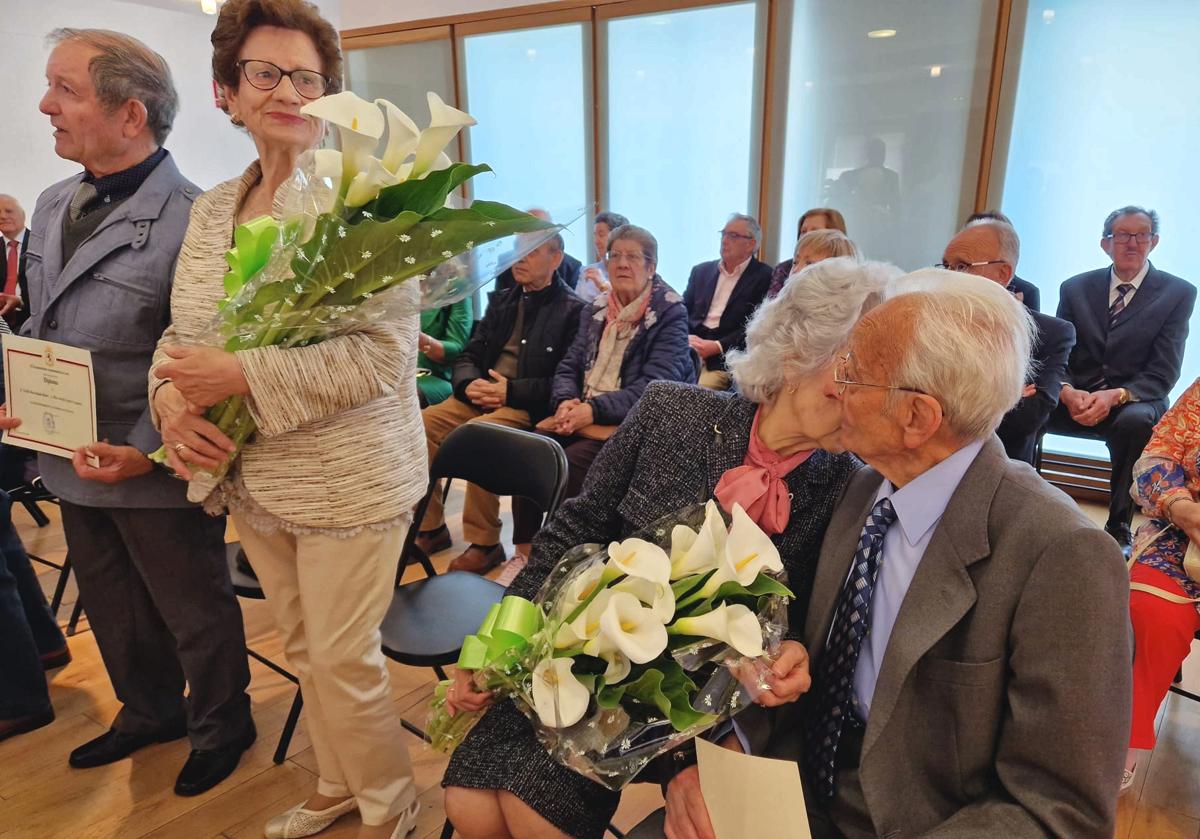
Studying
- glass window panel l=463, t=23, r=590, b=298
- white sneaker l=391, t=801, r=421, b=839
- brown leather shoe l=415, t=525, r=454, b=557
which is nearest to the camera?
white sneaker l=391, t=801, r=421, b=839

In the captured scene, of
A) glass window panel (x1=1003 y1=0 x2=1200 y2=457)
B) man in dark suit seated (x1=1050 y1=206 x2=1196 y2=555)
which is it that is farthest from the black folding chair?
glass window panel (x1=1003 y1=0 x2=1200 y2=457)

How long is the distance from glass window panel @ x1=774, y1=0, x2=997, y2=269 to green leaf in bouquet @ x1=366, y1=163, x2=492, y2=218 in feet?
14.5

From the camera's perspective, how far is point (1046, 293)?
187 inches

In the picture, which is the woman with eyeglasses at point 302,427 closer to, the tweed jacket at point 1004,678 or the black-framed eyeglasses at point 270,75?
the black-framed eyeglasses at point 270,75

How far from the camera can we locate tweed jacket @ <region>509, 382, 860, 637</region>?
1.36 m

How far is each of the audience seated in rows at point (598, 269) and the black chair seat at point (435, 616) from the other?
2.05 m

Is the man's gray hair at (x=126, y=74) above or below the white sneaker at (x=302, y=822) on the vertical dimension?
above

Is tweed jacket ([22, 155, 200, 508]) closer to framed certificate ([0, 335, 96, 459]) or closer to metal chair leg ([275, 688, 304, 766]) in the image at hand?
framed certificate ([0, 335, 96, 459])

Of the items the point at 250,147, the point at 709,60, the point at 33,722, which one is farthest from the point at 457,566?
the point at 250,147

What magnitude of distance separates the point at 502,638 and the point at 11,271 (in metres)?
5.53

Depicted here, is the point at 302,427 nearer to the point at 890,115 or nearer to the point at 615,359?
the point at 615,359

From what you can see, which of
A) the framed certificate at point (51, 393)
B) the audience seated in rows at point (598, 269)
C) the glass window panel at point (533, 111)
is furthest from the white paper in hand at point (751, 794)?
the glass window panel at point (533, 111)

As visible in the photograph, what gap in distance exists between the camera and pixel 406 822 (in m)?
1.77

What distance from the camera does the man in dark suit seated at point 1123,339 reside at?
350 centimetres
